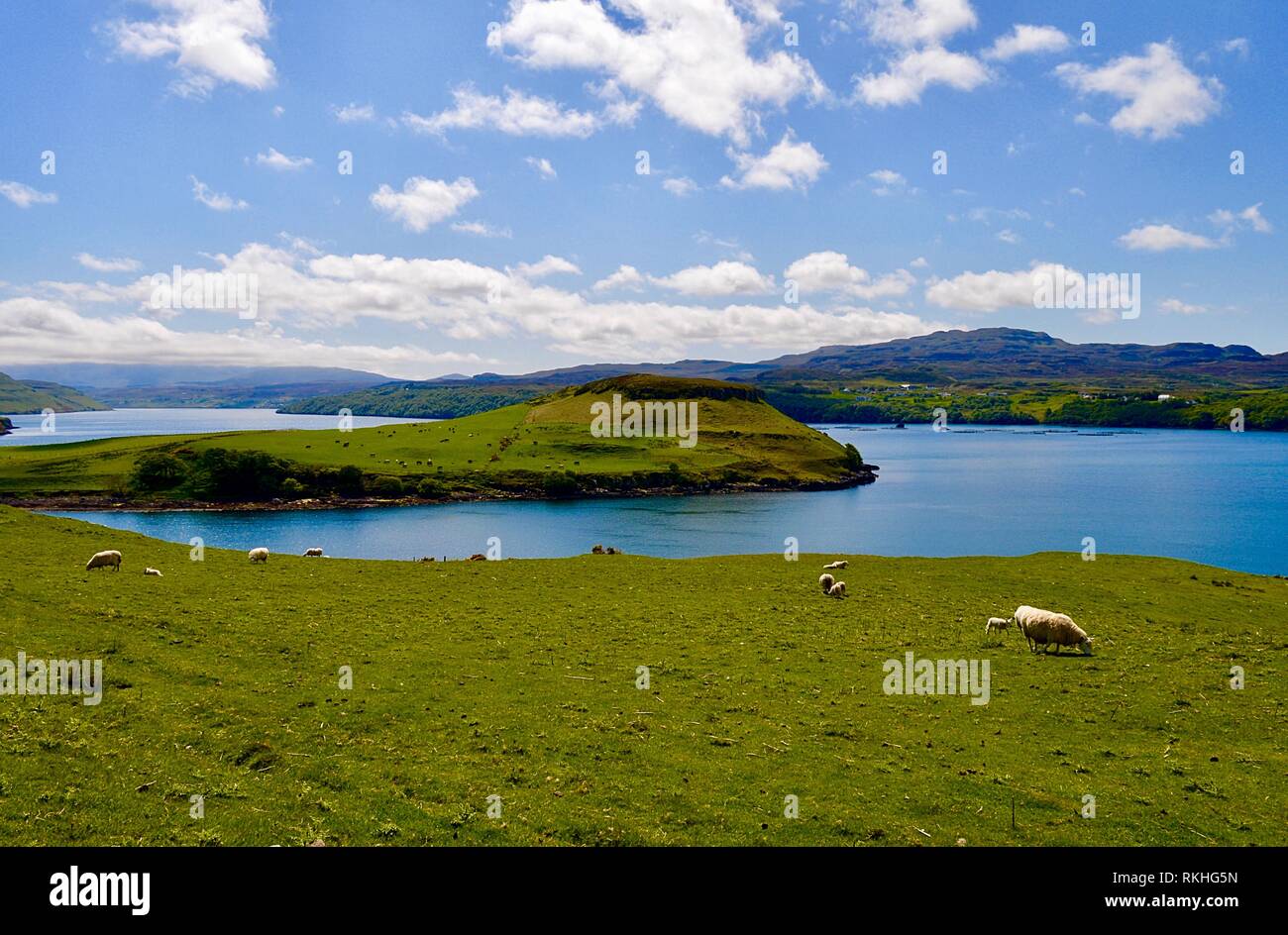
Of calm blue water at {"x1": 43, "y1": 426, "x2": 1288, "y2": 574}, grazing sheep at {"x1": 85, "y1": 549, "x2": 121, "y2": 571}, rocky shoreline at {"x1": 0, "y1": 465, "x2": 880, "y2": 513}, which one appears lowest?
calm blue water at {"x1": 43, "y1": 426, "x2": 1288, "y2": 574}

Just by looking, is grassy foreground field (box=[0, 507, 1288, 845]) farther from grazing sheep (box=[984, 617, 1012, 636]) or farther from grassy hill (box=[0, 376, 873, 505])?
grassy hill (box=[0, 376, 873, 505])

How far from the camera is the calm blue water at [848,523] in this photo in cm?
Result: 10344

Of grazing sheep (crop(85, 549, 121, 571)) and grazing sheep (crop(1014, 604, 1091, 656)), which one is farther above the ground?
grazing sheep (crop(85, 549, 121, 571))

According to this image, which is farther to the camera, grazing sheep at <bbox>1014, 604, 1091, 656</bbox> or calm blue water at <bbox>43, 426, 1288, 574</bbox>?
calm blue water at <bbox>43, 426, 1288, 574</bbox>

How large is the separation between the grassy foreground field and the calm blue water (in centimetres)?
6872

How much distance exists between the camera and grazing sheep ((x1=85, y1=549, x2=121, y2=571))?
36312mm

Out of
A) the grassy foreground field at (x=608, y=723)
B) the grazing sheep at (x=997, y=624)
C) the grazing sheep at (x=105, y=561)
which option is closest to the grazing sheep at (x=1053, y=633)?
the grassy foreground field at (x=608, y=723)

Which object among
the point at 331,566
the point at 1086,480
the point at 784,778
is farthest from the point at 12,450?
the point at 1086,480

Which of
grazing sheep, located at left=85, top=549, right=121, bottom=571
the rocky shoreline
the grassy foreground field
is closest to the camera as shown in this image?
the grassy foreground field

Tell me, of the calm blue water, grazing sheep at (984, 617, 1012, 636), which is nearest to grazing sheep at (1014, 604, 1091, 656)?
grazing sheep at (984, 617, 1012, 636)

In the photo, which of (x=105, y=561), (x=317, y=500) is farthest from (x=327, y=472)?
(x=105, y=561)

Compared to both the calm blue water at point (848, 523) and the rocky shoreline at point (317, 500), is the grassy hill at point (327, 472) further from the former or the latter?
the calm blue water at point (848, 523)

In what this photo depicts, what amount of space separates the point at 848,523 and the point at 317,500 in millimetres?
116309

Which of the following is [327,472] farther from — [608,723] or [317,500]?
[608,723]
